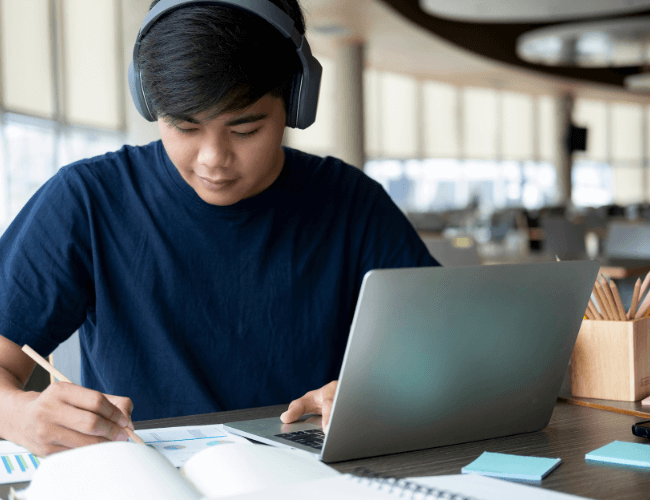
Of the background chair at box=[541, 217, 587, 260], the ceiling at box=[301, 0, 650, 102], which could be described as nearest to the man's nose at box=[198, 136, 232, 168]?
the background chair at box=[541, 217, 587, 260]

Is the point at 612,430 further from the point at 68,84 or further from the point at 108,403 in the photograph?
the point at 68,84

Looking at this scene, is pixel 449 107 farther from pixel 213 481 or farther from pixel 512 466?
pixel 213 481

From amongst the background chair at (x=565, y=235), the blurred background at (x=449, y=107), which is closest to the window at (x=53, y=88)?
the blurred background at (x=449, y=107)

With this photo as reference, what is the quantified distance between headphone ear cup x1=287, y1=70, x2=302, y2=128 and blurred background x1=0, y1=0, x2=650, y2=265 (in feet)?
0.67

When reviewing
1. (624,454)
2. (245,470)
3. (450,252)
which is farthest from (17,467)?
(450,252)

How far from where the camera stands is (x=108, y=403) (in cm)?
75

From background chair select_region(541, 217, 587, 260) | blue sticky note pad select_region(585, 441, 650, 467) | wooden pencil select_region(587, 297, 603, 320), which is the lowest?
background chair select_region(541, 217, 587, 260)

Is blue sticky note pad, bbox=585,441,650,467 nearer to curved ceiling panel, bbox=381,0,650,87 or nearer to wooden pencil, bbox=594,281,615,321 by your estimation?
wooden pencil, bbox=594,281,615,321

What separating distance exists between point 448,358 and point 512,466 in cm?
12

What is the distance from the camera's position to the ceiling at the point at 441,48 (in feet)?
28.2

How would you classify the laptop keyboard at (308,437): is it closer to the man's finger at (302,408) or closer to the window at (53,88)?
the man's finger at (302,408)

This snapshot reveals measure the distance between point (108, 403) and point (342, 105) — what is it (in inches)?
371

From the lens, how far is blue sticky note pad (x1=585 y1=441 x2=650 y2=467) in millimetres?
732

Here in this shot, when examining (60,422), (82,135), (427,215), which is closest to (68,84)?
(82,135)
